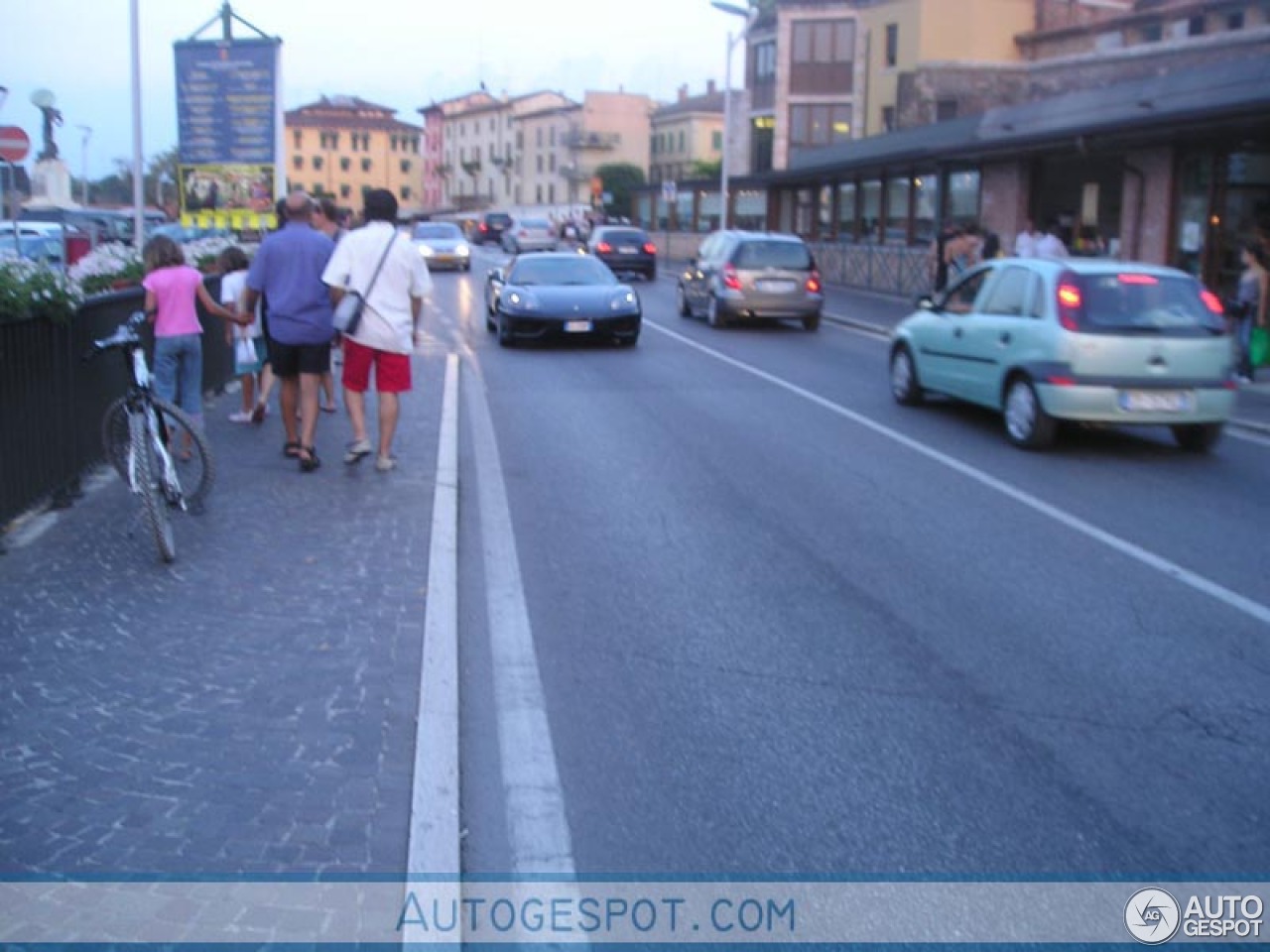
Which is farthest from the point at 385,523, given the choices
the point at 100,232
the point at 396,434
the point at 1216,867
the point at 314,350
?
the point at 100,232

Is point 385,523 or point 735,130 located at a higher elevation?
point 735,130

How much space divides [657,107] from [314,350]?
107940 mm

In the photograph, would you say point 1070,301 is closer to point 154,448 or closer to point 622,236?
point 154,448

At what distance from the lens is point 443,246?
43156 mm

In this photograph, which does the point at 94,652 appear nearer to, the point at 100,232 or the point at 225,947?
the point at 225,947

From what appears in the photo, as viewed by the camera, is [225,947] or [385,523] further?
[385,523]

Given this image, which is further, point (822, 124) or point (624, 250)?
point (822, 124)

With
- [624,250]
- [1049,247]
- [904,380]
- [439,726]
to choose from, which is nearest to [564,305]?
[904,380]

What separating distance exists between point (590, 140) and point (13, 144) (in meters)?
93.5

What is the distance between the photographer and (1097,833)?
4535 millimetres

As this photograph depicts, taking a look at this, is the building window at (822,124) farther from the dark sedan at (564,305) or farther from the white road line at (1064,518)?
the white road line at (1064,518)

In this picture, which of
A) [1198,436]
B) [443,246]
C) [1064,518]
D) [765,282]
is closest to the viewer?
[1064,518]

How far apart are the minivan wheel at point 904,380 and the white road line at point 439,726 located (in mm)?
6930

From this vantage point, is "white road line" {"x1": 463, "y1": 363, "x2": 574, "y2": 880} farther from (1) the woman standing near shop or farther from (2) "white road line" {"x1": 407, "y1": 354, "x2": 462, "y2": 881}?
(1) the woman standing near shop
